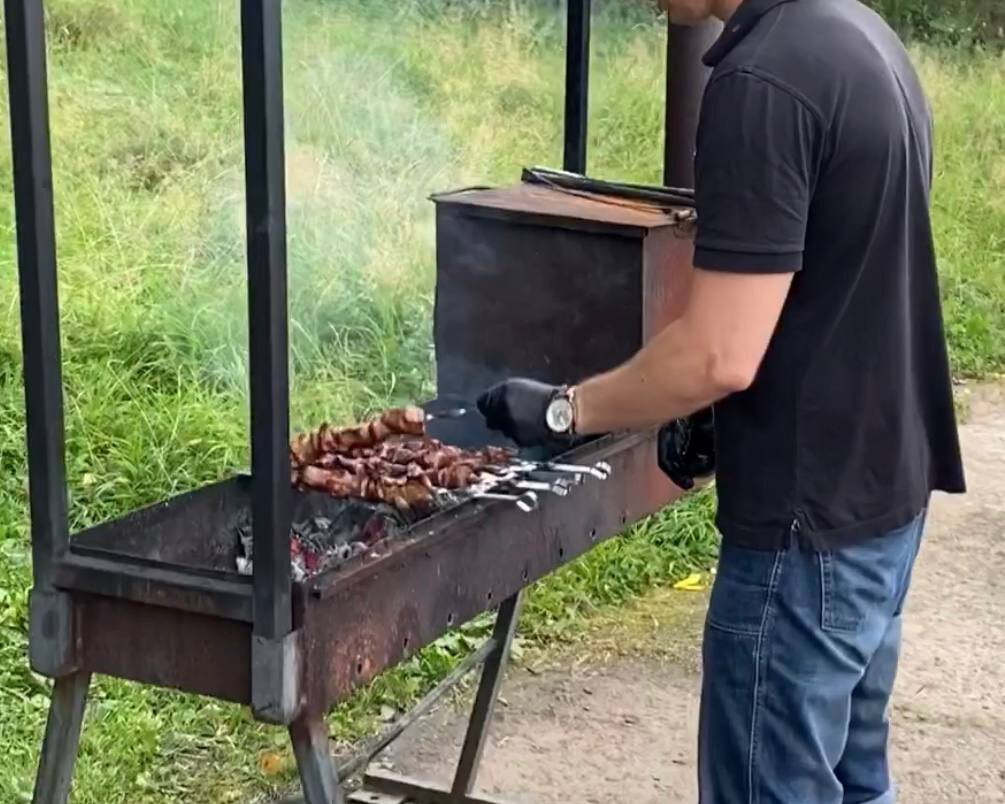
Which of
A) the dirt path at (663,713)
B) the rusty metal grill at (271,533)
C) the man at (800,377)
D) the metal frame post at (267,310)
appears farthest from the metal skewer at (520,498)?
the dirt path at (663,713)

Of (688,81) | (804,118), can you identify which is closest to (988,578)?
(688,81)

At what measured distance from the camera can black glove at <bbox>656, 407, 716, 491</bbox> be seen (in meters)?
2.44

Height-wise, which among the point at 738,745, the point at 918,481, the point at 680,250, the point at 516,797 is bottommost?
the point at 516,797

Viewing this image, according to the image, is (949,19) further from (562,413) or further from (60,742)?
(60,742)

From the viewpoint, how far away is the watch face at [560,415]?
2221 millimetres

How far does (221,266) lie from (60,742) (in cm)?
315

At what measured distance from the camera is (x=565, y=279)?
282 cm

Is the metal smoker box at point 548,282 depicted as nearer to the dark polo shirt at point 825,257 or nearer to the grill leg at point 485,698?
the grill leg at point 485,698

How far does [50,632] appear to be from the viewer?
2.08 meters

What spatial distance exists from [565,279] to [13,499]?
2.12 metres

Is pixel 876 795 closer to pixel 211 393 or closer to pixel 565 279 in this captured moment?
pixel 565 279

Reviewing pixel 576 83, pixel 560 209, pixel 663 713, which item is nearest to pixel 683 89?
pixel 576 83

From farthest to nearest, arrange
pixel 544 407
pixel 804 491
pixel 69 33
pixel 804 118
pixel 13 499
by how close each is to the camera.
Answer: pixel 69 33
pixel 13 499
pixel 544 407
pixel 804 491
pixel 804 118

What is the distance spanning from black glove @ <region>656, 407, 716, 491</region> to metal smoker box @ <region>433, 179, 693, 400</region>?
0.29m
